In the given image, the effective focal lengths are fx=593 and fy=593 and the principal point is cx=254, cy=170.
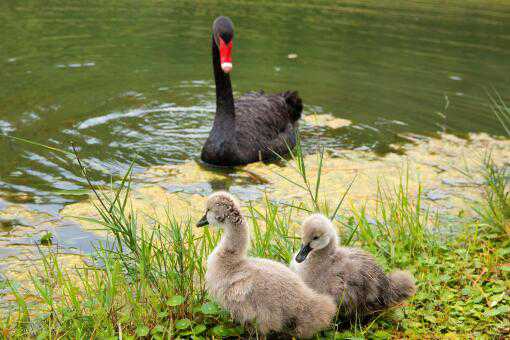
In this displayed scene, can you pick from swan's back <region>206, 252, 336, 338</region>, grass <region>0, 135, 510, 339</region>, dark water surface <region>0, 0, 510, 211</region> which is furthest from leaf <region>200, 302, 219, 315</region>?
dark water surface <region>0, 0, 510, 211</region>

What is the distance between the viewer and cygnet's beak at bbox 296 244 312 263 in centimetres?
271

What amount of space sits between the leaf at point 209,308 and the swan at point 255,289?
0.34 feet

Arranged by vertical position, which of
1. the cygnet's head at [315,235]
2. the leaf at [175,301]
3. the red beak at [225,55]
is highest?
the red beak at [225,55]

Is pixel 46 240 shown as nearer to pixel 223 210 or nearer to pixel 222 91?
pixel 223 210

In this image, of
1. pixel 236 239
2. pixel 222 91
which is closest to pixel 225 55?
pixel 222 91

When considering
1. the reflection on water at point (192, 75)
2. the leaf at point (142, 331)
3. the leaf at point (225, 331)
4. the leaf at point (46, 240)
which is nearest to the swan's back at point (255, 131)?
the reflection on water at point (192, 75)

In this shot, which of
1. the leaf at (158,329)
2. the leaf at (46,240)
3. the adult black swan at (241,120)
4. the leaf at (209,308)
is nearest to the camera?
the leaf at (158,329)

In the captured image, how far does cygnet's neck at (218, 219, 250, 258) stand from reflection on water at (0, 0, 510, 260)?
6.16 feet

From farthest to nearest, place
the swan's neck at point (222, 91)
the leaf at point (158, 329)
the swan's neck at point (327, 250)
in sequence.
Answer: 1. the swan's neck at point (222, 91)
2. the swan's neck at point (327, 250)
3. the leaf at point (158, 329)

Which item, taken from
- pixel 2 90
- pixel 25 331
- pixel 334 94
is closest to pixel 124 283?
pixel 25 331

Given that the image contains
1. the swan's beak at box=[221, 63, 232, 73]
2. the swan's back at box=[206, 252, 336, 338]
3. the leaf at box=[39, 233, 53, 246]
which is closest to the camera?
the swan's back at box=[206, 252, 336, 338]

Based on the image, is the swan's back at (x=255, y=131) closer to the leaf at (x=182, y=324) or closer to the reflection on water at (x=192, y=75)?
the reflection on water at (x=192, y=75)

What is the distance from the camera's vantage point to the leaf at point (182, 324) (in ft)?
8.63

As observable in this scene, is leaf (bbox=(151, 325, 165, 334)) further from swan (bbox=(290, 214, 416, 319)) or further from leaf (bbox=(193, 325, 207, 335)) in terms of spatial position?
swan (bbox=(290, 214, 416, 319))
